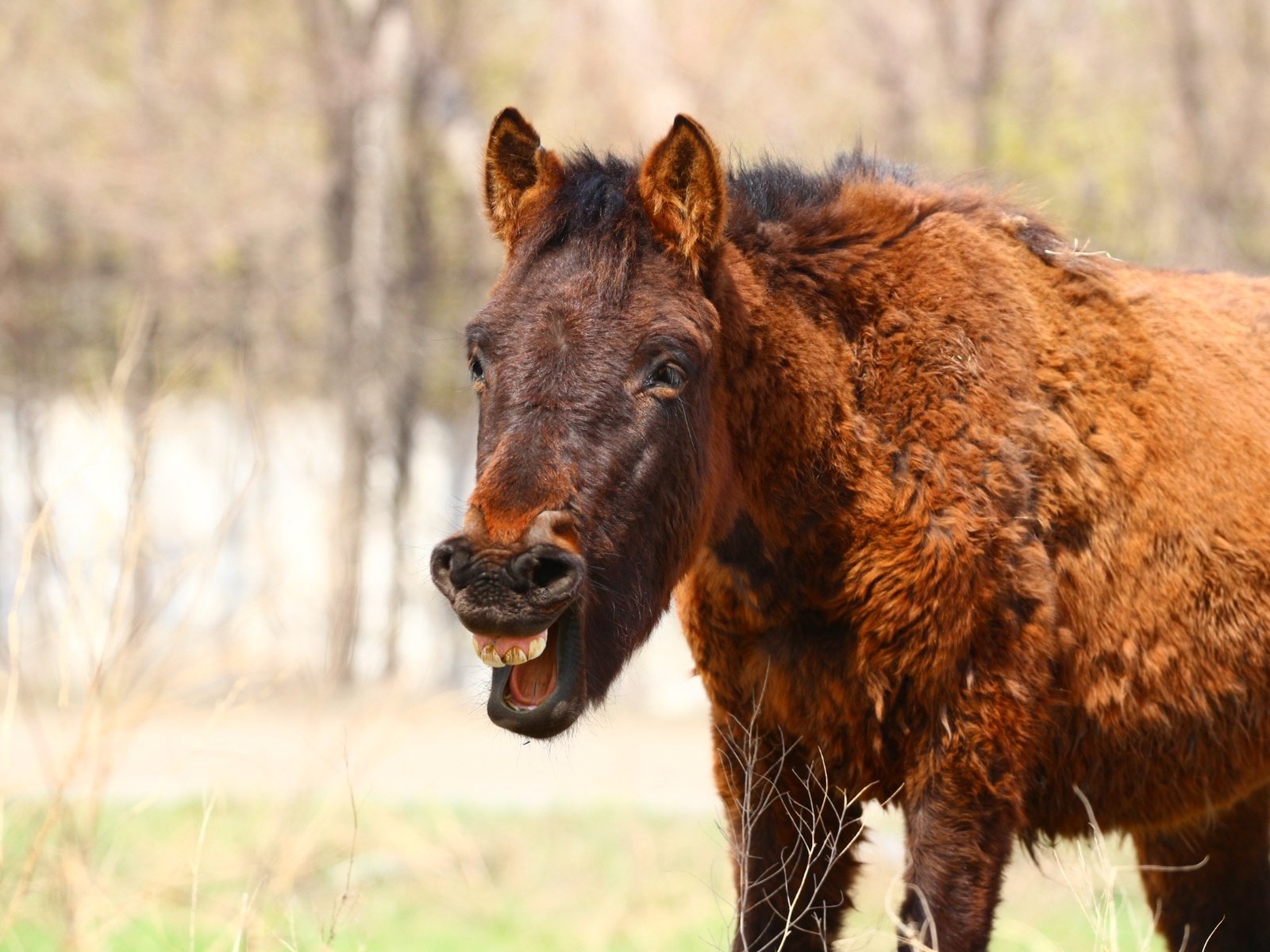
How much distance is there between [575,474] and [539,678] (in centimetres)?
51

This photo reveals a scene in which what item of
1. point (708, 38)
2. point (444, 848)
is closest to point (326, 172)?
point (708, 38)

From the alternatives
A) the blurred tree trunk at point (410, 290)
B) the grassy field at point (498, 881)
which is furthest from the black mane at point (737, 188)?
the blurred tree trunk at point (410, 290)

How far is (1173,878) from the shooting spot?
5422mm

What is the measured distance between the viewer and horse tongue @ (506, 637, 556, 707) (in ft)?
11.3

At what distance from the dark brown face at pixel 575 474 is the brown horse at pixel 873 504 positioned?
1 centimetres

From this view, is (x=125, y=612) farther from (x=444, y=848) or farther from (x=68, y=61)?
(x=68, y=61)

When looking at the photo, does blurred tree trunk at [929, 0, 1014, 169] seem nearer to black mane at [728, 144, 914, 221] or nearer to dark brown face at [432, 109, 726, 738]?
black mane at [728, 144, 914, 221]

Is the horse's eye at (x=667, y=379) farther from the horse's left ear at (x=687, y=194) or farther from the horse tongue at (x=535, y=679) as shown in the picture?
the horse tongue at (x=535, y=679)

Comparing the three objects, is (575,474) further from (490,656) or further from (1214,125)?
(1214,125)

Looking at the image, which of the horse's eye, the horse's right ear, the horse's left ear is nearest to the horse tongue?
the horse's eye

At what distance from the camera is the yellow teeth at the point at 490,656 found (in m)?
3.35

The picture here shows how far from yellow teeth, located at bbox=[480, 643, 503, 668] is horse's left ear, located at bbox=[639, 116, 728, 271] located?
1.18 meters

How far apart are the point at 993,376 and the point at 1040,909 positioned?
6221mm

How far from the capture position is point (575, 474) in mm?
3459
